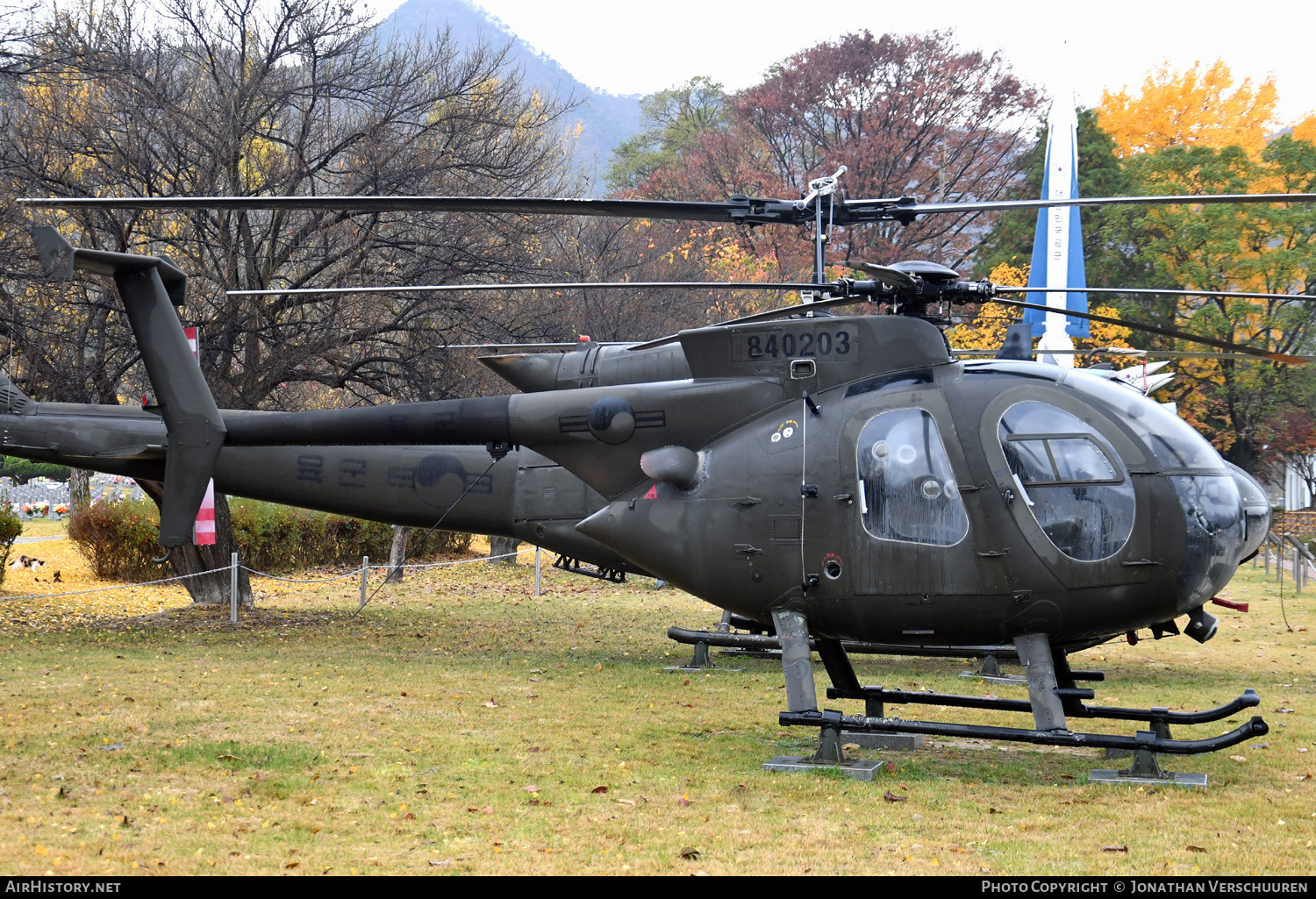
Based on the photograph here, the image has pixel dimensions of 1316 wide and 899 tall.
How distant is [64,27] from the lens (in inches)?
683

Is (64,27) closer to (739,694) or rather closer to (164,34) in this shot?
(164,34)

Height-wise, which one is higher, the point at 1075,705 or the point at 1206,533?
the point at 1206,533

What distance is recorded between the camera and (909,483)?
328 inches

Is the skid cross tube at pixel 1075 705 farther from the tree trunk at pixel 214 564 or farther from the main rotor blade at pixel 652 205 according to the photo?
the tree trunk at pixel 214 564

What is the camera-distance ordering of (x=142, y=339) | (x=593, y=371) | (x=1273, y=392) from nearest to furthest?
(x=142, y=339), (x=593, y=371), (x=1273, y=392)

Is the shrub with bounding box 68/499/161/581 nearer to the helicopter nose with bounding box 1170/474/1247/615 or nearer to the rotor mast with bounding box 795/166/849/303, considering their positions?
the rotor mast with bounding box 795/166/849/303

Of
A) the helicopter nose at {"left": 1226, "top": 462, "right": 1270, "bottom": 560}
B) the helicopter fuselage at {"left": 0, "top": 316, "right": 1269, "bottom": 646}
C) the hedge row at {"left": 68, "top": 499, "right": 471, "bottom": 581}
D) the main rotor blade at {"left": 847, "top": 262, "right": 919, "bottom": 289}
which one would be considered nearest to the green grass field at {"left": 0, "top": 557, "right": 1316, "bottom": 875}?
the helicopter fuselage at {"left": 0, "top": 316, "right": 1269, "bottom": 646}

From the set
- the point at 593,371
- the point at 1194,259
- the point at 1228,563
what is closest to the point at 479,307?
the point at 593,371

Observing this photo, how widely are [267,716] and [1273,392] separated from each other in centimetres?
3084

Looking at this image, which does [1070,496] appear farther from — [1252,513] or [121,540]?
[121,540]

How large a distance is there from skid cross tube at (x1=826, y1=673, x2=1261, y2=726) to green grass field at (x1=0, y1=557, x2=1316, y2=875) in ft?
1.37

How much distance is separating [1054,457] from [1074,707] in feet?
6.53

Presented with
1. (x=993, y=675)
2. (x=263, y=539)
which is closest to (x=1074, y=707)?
(x=993, y=675)

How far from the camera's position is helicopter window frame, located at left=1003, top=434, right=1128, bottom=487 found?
8.04m
